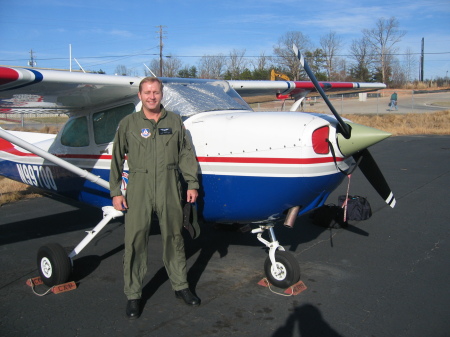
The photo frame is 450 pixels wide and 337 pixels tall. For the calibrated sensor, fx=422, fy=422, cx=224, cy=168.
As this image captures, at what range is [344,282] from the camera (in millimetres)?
4270

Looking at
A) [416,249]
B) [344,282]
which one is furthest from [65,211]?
[416,249]

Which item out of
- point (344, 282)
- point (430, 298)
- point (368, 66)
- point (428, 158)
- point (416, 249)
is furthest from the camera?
point (368, 66)

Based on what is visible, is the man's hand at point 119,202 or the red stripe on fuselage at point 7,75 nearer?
the man's hand at point 119,202

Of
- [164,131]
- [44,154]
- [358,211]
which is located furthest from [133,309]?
[358,211]

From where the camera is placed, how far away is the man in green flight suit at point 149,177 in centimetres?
352

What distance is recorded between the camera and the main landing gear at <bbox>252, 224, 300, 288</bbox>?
3998 millimetres

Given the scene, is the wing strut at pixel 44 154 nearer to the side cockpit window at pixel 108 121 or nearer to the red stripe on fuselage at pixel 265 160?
the side cockpit window at pixel 108 121

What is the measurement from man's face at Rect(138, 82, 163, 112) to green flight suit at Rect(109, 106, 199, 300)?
0.32 ft

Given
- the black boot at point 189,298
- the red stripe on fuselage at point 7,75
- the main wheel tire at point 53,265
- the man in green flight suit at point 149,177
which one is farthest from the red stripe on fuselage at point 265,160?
the red stripe on fuselage at point 7,75

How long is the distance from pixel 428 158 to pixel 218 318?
11597 millimetres

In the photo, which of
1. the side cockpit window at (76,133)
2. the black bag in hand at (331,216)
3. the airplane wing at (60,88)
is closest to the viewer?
the airplane wing at (60,88)

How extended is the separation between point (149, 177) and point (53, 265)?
155 cm

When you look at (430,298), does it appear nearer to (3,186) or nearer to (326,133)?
(326,133)

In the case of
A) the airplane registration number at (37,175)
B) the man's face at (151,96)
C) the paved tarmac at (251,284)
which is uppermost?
the man's face at (151,96)
